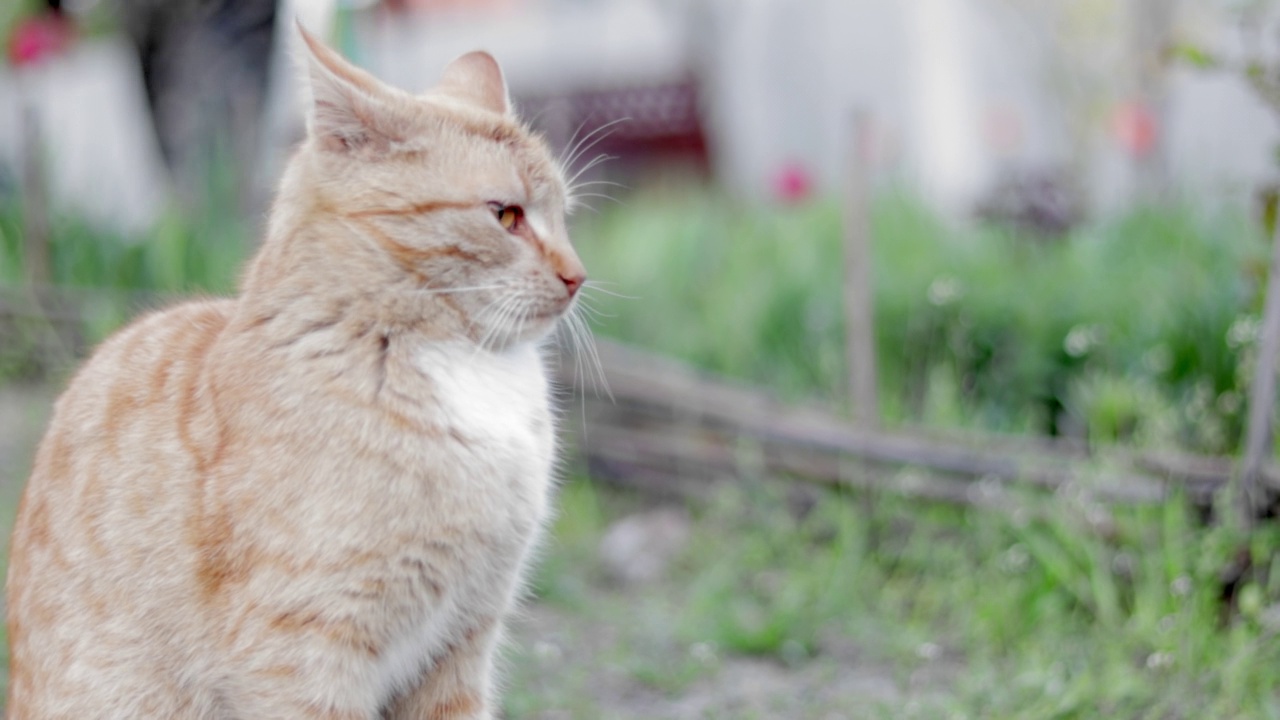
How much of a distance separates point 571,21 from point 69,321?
735 centimetres

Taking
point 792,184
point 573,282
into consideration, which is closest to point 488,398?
point 573,282

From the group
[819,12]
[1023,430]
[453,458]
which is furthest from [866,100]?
[453,458]

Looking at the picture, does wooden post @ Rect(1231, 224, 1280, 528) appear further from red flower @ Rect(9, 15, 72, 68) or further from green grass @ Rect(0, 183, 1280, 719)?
red flower @ Rect(9, 15, 72, 68)

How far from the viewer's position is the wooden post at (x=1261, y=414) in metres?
2.94

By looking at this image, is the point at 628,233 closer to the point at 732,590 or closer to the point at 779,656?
the point at 732,590

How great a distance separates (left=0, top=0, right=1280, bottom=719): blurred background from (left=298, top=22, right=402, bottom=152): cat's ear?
7 cm

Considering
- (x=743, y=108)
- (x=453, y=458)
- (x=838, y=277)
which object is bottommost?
(x=743, y=108)

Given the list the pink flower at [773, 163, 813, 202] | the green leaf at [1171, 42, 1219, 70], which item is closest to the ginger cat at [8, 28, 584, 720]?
the green leaf at [1171, 42, 1219, 70]

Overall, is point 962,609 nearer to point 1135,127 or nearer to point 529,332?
point 529,332

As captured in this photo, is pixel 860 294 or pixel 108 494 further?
pixel 860 294

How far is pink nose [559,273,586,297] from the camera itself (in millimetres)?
2086

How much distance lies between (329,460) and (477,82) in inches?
35.2

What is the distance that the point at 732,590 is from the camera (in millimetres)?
3697

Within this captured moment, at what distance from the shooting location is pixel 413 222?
1987 millimetres
